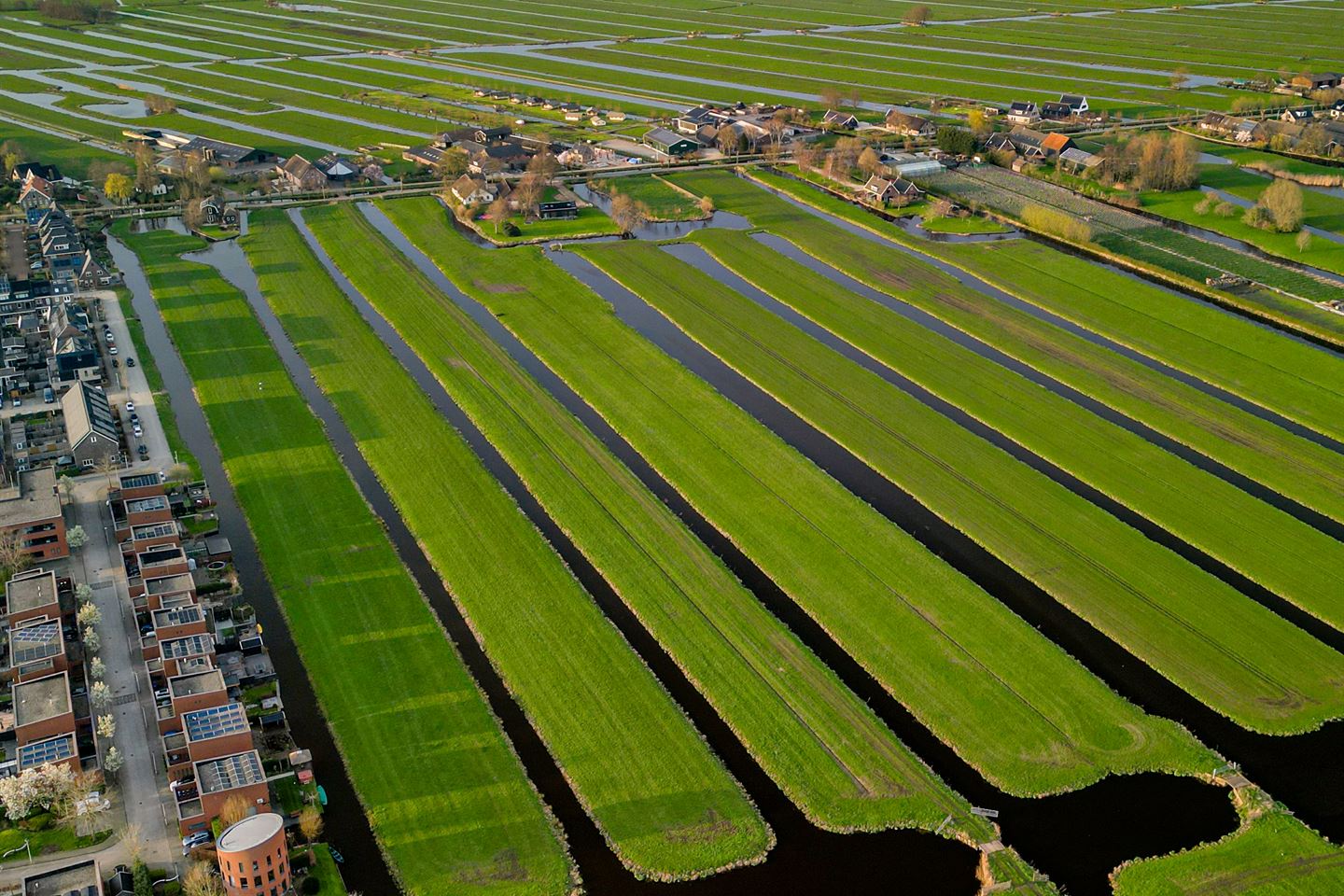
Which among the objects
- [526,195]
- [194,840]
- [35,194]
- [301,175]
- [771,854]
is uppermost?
[526,195]

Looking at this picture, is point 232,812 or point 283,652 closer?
point 232,812

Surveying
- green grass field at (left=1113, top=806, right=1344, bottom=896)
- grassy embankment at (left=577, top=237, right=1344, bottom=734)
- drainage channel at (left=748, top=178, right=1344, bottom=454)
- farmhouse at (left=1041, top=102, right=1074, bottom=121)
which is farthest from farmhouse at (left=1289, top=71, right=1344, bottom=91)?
green grass field at (left=1113, top=806, right=1344, bottom=896)

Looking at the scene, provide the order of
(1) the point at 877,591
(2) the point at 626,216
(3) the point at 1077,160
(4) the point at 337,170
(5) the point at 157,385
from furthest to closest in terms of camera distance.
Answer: (3) the point at 1077,160
(4) the point at 337,170
(2) the point at 626,216
(5) the point at 157,385
(1) the point at 877,591

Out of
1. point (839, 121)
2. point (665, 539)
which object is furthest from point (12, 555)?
point (839, 121)

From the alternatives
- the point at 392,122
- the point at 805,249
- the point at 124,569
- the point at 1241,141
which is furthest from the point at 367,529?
the point at 1241,141

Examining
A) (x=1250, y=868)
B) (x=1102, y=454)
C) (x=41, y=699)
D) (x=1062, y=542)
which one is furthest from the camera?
(x=1102, y=454)

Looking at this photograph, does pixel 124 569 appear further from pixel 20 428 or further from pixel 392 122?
pixel 392 122

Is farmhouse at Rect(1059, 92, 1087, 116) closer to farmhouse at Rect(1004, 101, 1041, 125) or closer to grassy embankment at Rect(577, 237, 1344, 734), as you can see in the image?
farmhouse at Rect(1004, 101, 1041, 125)

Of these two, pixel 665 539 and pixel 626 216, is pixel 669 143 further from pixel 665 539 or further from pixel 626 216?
pixel 665 539
